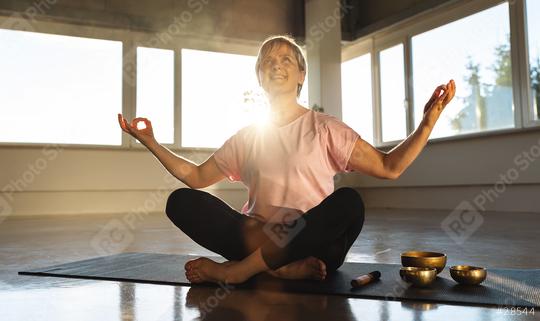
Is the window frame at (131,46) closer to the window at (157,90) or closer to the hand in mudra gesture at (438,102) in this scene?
the window at (157,90)

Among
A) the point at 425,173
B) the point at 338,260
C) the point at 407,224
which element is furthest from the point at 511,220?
the point at 338,260

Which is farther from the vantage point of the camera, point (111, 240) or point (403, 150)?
point (111, 240)

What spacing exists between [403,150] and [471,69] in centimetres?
454

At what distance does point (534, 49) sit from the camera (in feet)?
16.2

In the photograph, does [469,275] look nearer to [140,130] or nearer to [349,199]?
[349,199]

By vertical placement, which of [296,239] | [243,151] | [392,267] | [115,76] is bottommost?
[392,267]

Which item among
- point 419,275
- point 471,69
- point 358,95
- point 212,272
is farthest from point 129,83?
point 419,275

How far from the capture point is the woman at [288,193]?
4.93 ft

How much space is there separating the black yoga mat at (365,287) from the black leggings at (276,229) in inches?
3.7

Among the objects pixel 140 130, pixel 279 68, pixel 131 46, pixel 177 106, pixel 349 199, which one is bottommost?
pixel 349 199

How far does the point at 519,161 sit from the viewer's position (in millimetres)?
4973

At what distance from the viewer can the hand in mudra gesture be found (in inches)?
58.3

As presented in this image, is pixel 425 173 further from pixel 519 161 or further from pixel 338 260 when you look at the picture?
pixel 338 260

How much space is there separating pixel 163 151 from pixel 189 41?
5355mm
